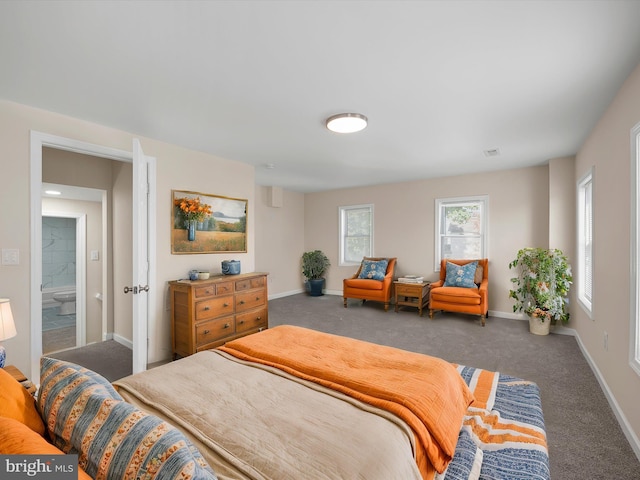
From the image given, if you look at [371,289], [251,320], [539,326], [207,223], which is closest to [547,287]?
[539,326]

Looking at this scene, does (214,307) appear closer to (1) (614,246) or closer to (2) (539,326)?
(1) (614,246)

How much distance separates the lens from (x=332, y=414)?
133cm

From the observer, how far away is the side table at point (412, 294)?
5.27 meters

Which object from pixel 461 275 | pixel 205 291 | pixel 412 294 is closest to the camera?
pixel 205 291

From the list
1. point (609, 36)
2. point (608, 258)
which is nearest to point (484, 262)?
point (608, 258)

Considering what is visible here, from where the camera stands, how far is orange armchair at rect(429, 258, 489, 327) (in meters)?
4.58

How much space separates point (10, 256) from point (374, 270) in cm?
494

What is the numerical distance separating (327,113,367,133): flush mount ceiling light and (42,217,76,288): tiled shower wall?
6.54 meters

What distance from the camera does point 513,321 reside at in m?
4.84

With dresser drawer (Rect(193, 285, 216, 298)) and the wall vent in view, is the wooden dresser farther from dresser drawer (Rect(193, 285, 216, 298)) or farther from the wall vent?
the wall vent

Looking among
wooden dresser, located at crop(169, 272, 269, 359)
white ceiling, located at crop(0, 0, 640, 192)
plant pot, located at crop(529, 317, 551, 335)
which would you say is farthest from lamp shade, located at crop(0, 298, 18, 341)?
plant pot, located at crop(529, 317, 551, 335)

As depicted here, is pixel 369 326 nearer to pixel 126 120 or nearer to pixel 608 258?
pixel 608 258

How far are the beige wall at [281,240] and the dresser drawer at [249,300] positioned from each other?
2.42 metres

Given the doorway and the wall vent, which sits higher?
the wall vent
